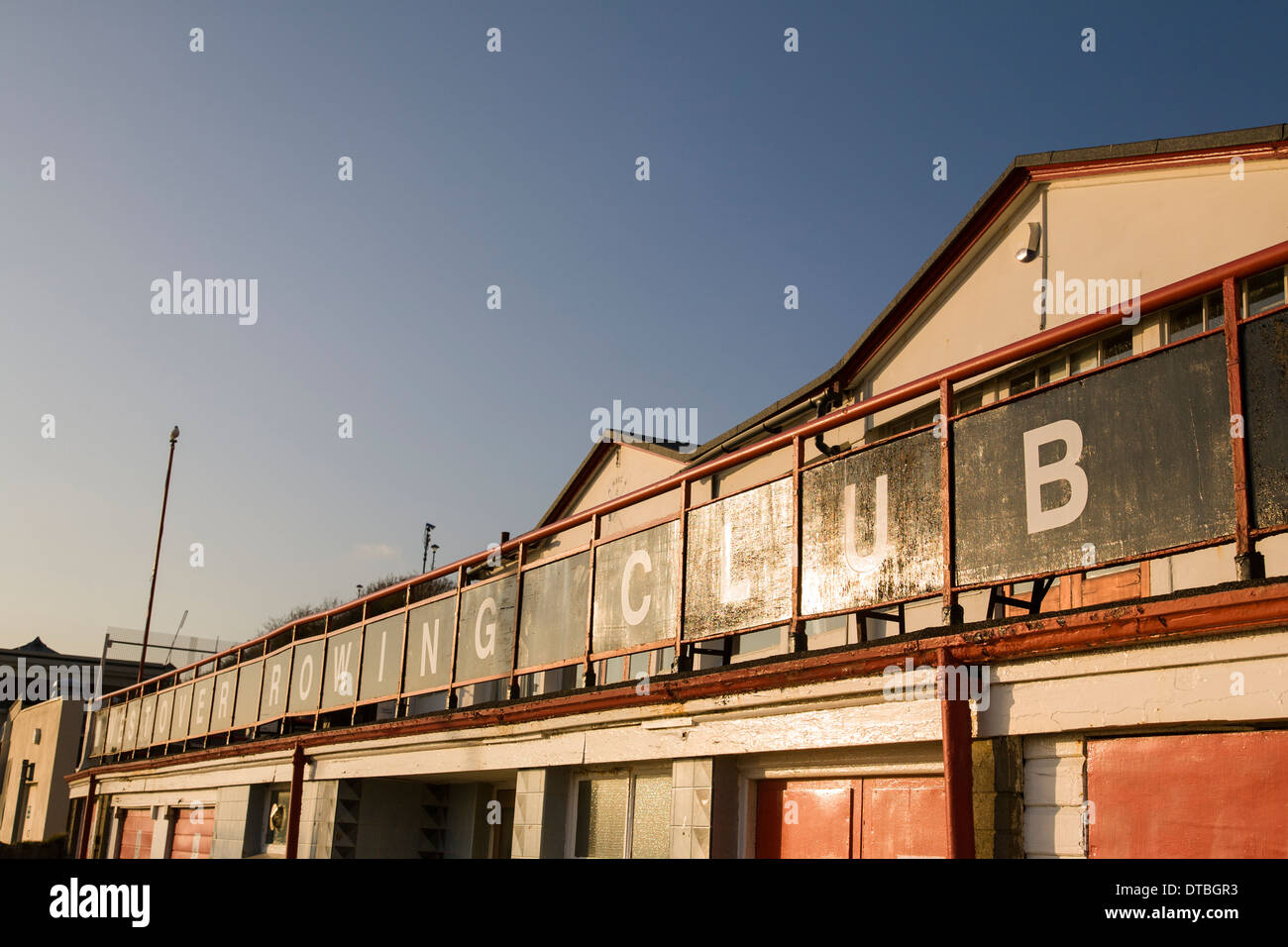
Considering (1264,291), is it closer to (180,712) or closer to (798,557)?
(798,557)

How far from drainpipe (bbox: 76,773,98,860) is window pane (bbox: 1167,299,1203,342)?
73.1 ft

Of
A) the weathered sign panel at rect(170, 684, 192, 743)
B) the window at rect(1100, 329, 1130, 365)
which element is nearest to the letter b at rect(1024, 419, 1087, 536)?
the window at rect(1100, 329, 1130, 365)

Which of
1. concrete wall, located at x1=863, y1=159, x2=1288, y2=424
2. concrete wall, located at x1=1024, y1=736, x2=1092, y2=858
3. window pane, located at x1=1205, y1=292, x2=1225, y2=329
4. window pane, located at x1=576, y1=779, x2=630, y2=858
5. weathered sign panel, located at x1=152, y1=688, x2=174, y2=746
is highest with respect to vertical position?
concrete wall, located at x1=863, y1=159, x2=1288, y2=424

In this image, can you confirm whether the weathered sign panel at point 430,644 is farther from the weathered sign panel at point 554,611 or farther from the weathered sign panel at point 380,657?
the weathered sign panel at point 554,611

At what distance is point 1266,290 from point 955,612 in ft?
15.3

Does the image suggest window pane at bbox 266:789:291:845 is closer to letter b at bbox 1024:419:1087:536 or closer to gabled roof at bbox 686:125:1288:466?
gabled roof at bbox 686:125:1288:466

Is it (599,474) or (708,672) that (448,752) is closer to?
(708,672)

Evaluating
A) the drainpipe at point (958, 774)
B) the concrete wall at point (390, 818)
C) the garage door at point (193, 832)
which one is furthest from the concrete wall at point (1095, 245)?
the garage door at point (193, 832)

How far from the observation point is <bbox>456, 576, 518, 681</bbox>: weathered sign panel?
34.1ft

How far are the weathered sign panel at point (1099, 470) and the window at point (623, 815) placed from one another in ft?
11.5
